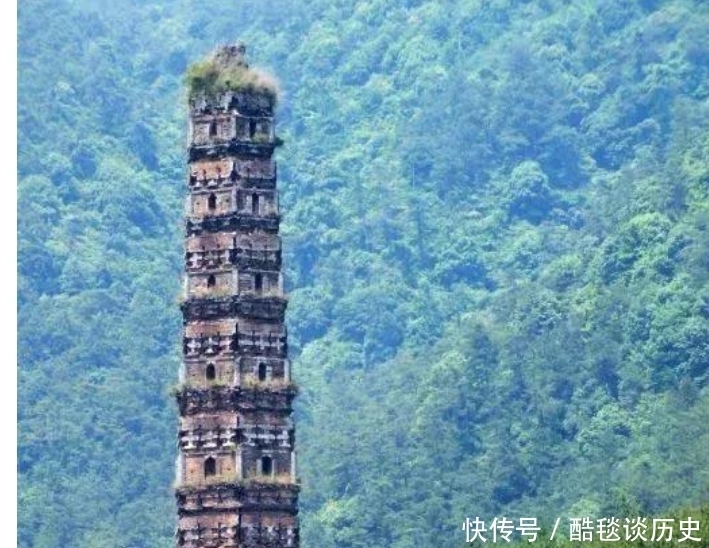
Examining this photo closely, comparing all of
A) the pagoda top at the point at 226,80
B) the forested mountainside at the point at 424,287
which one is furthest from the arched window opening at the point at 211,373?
the forested mountainside at the point at 424,287

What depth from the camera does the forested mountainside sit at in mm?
147000

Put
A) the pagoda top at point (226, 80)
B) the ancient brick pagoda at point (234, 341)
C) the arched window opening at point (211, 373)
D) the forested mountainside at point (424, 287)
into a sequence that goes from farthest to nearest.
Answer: the forested mountainside at point (424, 287)
the pagoda top at point (226, 80)
the arched window opening at point (211, 373)
the ancient brick pagoda at point (234, 341)

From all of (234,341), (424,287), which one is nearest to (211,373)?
(234,341)

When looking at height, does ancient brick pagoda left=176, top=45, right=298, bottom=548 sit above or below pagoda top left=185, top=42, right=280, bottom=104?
below

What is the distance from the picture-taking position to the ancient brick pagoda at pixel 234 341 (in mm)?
81125

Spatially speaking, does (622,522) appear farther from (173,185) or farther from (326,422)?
(173,185)

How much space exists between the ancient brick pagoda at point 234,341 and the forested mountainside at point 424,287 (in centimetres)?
4817

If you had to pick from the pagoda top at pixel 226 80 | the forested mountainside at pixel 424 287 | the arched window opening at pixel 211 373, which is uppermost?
the forested mountainside at pixel 424 287

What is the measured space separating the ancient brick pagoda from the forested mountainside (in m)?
48.2

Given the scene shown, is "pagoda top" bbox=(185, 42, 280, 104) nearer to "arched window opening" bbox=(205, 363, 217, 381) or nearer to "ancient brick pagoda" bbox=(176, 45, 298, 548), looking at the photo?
"ancient brick pagoda" bbox=(176, 45, 298, 548)

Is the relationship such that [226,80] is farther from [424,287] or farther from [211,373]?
[424,287]

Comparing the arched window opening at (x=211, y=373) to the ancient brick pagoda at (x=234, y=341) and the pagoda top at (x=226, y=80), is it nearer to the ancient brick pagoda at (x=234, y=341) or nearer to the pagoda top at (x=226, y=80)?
the ancient brick pagoda at (x=234, y=341)

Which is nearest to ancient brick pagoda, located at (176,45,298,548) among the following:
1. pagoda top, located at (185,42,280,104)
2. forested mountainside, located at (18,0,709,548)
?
pagoda top, located at (185,42,280,104)

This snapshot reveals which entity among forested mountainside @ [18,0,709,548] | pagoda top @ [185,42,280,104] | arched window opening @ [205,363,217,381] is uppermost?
forested mountainside @ [18,0,709,548]
